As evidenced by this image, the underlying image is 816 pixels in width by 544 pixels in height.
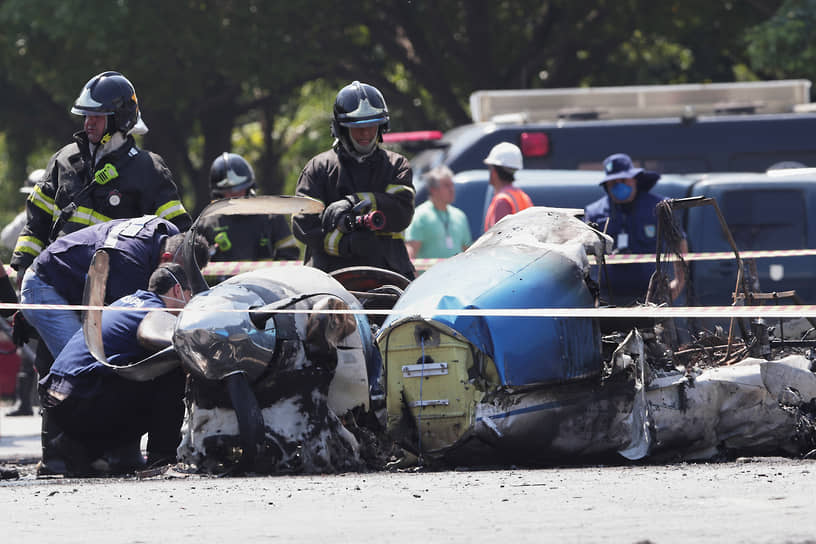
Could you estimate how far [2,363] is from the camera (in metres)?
14.8

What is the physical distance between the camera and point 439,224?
1127cm

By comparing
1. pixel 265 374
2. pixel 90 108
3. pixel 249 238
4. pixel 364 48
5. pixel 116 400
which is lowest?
pixel 116 400

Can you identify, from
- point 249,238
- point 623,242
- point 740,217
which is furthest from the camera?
point 740,217

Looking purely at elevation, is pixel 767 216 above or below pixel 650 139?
below

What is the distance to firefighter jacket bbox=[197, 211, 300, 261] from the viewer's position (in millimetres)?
10555

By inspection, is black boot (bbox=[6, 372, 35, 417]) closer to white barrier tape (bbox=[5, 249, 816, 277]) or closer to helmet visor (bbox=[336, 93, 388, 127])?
white barrier tape (bbox=[5, 249, 816, 277])

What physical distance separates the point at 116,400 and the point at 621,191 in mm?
4107

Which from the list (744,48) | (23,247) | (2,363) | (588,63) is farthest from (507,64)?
(23,247)

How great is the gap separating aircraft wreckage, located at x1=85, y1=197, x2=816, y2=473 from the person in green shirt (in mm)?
4138

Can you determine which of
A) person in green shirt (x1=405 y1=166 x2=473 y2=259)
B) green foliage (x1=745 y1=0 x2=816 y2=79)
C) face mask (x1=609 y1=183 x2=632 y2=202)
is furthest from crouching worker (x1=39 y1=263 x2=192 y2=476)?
green foliage (x1=745 y1=0 x2=816 y2=79)

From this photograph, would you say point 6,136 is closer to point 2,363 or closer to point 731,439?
point 2,363

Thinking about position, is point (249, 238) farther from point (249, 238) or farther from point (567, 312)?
point (567, 312)

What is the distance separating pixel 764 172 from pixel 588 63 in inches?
366

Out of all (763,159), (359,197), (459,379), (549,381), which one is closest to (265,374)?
(459,379)
